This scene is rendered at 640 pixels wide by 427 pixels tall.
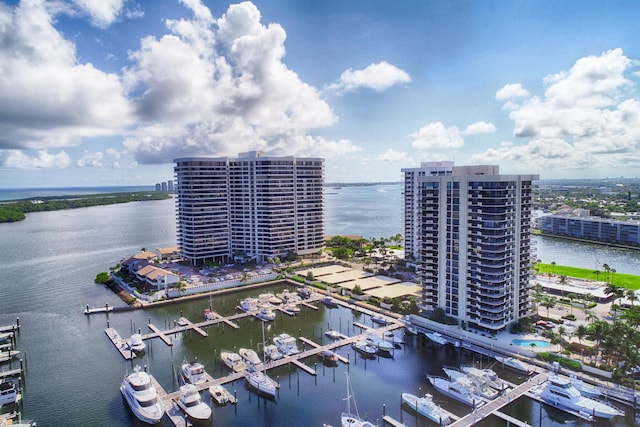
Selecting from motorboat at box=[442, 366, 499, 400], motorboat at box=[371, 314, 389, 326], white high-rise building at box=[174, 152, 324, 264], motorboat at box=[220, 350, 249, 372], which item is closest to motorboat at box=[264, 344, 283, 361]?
motorboat at box=[220, 350, 249, 372]

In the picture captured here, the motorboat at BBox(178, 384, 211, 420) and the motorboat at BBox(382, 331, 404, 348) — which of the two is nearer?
the motorboat at BBox(178, 384, 211, 420)

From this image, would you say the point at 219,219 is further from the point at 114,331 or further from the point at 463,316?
the point at 463,316

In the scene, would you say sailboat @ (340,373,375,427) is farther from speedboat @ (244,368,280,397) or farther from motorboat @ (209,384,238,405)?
motorboat @ (209,384,238,405)

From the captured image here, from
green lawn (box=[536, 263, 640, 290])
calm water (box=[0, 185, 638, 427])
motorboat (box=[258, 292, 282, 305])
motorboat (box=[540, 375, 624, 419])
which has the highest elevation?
green lawn (box=[536, 263, 640, 290])

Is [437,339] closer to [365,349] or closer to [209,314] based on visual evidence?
[365,349]

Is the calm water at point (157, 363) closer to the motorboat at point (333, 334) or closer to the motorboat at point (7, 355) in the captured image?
the motorboat at point (7, 355)

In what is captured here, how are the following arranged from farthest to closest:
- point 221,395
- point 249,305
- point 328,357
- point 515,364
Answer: point 249,305 < point 328,357 < point 515,364 < point 221,395

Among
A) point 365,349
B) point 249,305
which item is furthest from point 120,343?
point 365,349
